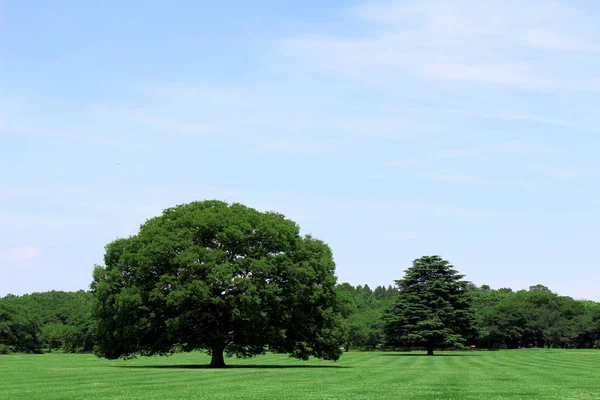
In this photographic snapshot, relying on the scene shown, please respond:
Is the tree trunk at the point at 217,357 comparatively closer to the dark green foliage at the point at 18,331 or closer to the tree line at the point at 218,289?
the tree line at the point at 218,289

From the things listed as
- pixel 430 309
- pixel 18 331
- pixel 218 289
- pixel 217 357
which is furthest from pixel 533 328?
pixel 18 331

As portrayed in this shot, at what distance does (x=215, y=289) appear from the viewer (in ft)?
204

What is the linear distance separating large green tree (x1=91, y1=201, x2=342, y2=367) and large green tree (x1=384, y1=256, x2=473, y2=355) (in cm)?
4384

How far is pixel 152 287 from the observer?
63281mm

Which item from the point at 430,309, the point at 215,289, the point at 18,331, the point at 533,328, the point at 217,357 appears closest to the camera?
the point at 215,289

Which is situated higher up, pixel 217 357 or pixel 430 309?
pixel 430 309

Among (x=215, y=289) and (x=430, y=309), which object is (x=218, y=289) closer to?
(x=215, y=289)

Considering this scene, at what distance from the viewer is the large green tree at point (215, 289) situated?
61.2 meters

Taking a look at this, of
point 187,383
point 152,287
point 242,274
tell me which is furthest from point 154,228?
point 187,383

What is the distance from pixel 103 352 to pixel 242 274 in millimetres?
16479

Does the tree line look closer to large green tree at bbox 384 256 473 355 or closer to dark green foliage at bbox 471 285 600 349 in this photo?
large green tree at bbox 384 256 473 355

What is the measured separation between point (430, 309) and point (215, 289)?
58.2 metres

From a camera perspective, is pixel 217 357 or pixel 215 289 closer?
pixel 215 289

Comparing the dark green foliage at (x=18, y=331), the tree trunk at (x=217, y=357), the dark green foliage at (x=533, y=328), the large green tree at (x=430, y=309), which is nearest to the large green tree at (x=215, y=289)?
the tree trunk at (x=217, y=357)
